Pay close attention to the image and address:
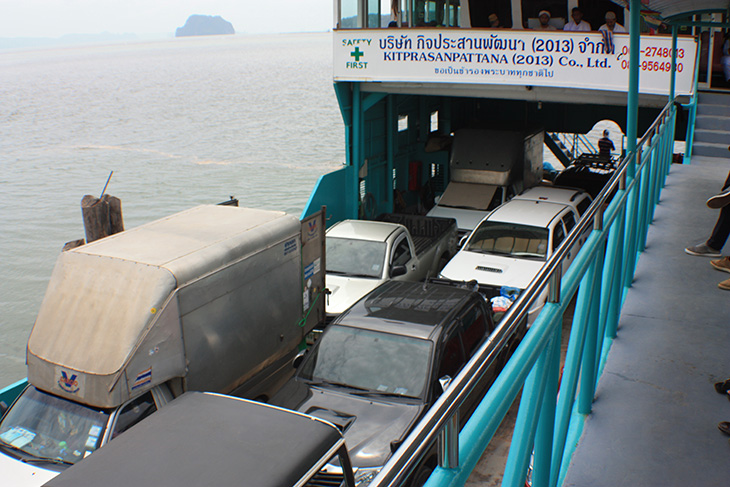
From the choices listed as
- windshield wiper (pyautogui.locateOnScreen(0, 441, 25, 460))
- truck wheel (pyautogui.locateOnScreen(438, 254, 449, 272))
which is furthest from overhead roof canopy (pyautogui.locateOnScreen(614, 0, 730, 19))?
windshield wiper (pyautogui.locateOnScreen(0, 441, 25, 460))

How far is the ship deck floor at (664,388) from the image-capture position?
276 centimetres

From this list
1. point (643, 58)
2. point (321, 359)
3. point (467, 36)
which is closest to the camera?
point (321, 359)

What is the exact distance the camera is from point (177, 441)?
408 centimetres

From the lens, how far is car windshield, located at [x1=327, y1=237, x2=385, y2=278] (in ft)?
37.7

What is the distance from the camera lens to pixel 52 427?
20.7 ft

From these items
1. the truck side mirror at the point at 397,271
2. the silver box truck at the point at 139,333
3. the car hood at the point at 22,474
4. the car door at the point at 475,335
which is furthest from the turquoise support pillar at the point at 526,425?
the truck side mirror at the point at 397,271

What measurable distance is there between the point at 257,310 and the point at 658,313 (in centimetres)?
475

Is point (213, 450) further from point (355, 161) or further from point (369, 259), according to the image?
point (355, 161)

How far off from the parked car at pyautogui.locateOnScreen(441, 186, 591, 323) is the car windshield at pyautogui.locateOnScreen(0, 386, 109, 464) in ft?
19.1

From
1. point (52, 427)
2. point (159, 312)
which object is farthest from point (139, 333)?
point (52, 427)

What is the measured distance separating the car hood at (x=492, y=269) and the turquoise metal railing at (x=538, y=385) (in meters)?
7.13

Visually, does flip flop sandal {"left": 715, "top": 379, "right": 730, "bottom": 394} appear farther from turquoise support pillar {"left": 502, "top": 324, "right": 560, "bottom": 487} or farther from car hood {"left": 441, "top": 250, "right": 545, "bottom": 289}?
car hood {"left": 441, "top": 250, "right": 545, "bottom": 289}

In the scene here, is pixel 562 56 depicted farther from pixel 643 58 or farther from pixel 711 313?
pixel 711 313

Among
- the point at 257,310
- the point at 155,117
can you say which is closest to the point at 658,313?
the point at 257,310
